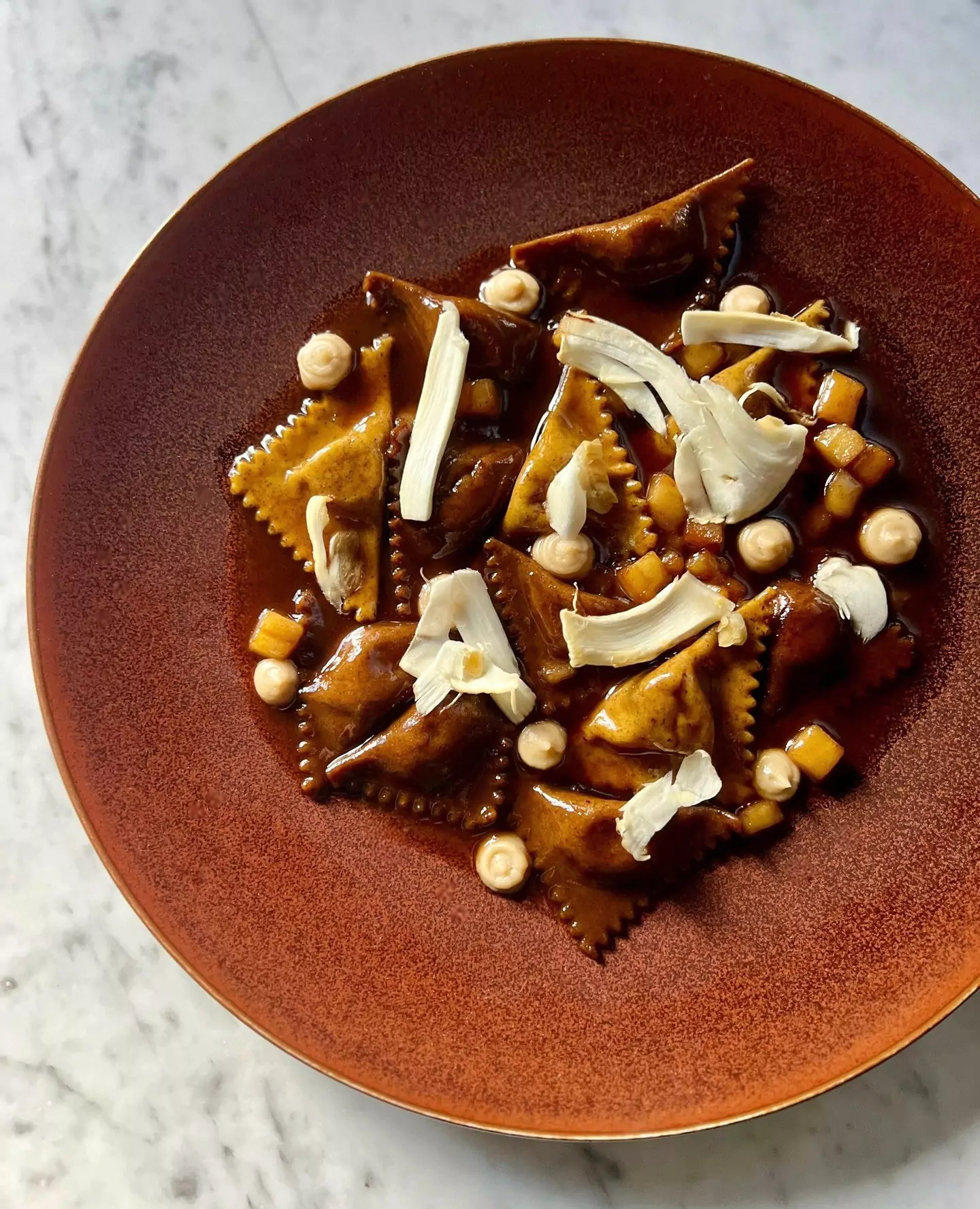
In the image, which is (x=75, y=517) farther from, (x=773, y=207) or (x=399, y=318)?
(x=773, y=207)

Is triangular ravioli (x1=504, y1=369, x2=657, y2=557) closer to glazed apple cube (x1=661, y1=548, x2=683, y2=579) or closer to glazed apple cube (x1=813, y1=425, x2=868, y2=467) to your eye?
glazed apple cube (x1=661, y1=548, x2=683, y2=579)

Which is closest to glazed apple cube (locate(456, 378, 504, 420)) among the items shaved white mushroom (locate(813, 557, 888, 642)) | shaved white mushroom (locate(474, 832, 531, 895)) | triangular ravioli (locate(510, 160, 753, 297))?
triangular ravioli (locate(510, 160, 753, 297))

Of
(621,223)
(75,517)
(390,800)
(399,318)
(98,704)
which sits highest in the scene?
(621,223)

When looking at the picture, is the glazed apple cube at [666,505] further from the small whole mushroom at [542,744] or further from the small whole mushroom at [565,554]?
the small whole mushroom at [542,744]

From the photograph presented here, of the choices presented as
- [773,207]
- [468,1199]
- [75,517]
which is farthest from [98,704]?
[773,207]

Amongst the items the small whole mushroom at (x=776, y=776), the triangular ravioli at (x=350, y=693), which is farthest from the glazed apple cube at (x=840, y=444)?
the triangular ravioli at (x=350, y=693)

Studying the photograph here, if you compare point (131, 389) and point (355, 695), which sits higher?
point (131, 389)

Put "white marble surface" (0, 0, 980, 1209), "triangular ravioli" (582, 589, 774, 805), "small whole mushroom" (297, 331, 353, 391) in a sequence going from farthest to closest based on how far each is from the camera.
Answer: "white marble surface" (0, 0, 980, 1209), "small whole mushroom" (297, 331, 353, 391), "triangular ravioli" (582, 589, 774, 805)
